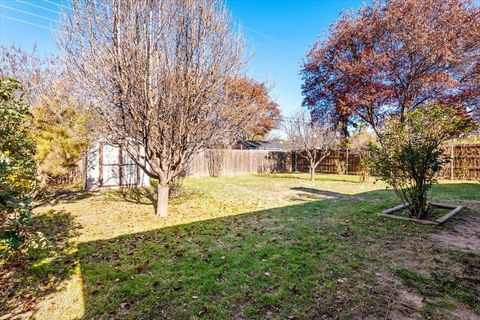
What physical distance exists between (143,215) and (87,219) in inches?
45.7

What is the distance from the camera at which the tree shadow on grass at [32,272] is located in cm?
236

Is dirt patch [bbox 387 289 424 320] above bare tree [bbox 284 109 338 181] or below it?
below

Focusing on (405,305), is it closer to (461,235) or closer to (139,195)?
(461,235)

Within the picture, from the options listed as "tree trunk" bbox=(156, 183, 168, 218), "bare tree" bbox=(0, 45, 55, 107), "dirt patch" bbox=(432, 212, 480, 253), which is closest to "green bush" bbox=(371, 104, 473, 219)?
"dirt patch" bbox=(432, 212, 480, 253)

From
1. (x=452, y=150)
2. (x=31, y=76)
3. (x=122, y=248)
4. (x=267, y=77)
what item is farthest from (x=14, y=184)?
(x=452, y=150)

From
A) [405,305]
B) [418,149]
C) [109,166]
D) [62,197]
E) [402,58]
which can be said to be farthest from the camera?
[109,166]

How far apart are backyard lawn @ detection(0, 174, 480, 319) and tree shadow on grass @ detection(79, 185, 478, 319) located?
1 cm

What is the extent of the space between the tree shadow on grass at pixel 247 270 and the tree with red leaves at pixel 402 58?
597cm

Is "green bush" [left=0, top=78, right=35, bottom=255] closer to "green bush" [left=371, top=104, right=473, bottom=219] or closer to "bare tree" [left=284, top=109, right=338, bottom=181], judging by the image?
"green bush" [left=371, top=104, right=473, bottom=219]

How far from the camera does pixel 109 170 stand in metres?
9.96

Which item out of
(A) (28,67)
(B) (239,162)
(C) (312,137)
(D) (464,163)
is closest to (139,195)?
(A) (28,67)

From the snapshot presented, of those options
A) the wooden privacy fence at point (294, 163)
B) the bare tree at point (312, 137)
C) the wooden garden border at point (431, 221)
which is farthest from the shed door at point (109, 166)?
the bare tree at point (312, 137)

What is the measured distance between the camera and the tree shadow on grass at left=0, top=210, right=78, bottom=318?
236cm

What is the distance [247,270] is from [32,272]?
260 centimetres
